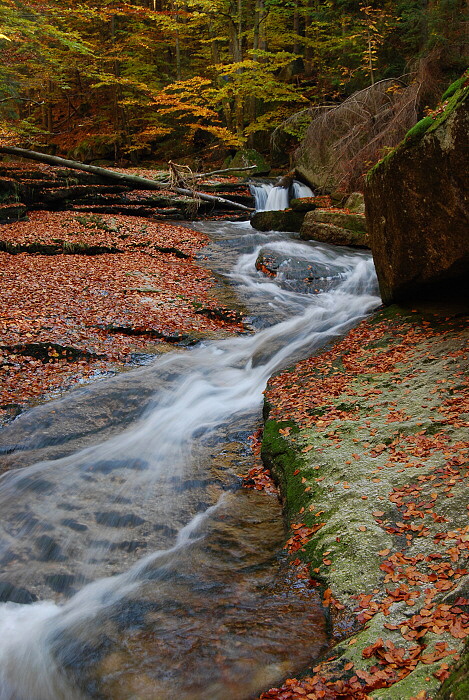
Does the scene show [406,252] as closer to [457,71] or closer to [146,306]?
[146,306]

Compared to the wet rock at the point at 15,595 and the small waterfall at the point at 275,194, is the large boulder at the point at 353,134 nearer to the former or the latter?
the small waterfall at the point at 275,194

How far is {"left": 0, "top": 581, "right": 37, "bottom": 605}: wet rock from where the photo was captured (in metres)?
3.96

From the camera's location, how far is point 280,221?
1520cm

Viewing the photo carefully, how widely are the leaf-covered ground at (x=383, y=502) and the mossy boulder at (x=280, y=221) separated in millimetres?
8720

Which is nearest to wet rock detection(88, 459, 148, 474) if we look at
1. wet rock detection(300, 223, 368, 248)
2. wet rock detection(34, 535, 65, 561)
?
wet rock detection(34, 535, 65, 561)

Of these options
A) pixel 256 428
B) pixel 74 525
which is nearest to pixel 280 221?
pixel 256 428

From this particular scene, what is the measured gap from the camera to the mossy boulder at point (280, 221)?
15070 millimetres

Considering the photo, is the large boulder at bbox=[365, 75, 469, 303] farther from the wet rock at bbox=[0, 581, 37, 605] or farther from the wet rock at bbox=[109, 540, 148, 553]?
the wet rock at bbox=[0, 581, 37, 605]

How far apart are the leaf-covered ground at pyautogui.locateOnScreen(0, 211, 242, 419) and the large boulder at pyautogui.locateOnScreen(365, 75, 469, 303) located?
3.28 metres

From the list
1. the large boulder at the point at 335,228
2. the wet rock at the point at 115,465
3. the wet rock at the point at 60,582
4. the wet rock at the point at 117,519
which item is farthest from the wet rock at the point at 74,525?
the large boulder at the point at 335,228

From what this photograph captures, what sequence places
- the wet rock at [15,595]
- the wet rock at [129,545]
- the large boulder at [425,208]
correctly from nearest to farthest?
the wet rock at [15,595], the wet rock at [129,545], the large boulder at [425,208]

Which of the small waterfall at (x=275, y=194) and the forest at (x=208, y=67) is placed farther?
the small waterfall at (x=275, y=194)

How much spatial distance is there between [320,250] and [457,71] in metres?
6.73

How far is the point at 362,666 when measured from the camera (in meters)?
2.60
